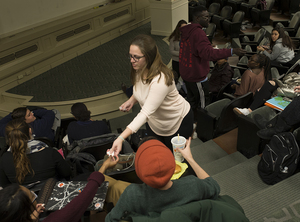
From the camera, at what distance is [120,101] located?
15.9ft

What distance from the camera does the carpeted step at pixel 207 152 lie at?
2898 mm

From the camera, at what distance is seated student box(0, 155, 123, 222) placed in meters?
1.34

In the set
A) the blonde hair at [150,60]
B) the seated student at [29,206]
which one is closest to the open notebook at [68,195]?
the seated student at [29,206]

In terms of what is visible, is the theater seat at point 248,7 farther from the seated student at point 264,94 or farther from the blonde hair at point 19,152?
the blonde hair at point 19,152

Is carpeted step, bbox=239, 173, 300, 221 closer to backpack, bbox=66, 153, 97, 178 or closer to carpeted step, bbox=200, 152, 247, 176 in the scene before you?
carpeted step, bbox=200, 152, 247, 176

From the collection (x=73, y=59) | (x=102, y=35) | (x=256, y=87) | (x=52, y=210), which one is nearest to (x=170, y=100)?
(x=52, y=210)

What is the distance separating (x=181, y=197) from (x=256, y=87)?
271cm

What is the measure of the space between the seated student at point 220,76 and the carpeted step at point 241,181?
1.99 meters

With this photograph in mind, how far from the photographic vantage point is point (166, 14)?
7.09m

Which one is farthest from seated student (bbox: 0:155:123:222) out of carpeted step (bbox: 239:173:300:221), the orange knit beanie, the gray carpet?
the gray carpet

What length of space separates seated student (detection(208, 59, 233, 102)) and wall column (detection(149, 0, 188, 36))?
10.8 ft

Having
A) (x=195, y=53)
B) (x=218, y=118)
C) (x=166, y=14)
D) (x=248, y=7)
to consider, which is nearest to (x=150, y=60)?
(x=195, y=53)

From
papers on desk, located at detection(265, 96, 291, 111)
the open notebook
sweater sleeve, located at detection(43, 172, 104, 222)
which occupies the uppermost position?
sweater sleeve, located at detection(43, 172, 104, 222)

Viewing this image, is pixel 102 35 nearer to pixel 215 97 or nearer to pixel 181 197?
pixel 215 97
